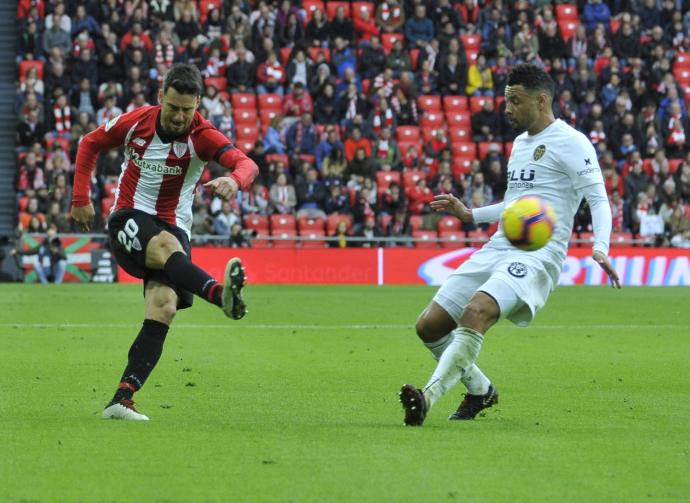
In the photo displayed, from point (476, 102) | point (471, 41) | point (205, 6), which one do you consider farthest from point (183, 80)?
point (471, 41)

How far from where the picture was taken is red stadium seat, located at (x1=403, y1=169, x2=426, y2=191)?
28422 millimetres

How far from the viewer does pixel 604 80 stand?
31.0 metres

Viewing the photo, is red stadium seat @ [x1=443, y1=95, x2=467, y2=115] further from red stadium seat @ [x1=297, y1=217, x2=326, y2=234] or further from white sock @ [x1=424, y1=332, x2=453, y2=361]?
white sock @ [x1=424, y1=332, x2=453, y2=361]

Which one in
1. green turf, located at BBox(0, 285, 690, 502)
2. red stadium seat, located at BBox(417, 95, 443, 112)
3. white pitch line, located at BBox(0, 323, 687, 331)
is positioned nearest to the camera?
green turf, located at BBox(0, 285, 690, 502)

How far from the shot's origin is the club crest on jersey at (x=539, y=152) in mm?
7707

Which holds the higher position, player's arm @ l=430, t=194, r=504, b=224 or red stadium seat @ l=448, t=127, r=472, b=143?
player's arm @ l=430, t=194, r=504, b=224

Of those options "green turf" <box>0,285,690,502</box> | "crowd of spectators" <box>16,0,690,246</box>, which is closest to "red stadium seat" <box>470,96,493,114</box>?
"crowd of spectators" <box>16,0,690,246</box>

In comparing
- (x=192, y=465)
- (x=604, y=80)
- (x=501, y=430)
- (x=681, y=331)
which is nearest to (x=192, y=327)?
(x=681, y=331)

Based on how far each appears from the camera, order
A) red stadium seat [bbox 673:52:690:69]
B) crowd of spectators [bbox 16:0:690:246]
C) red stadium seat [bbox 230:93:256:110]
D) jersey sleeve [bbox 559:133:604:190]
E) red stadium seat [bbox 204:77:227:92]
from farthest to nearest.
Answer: red stadium seat [bbox 673:52:690:69] → red stadium seat [bbox 230:93:256:110] → red stadium seat [bbox 204:77:227:92] → crowd of spectators [bbox 16:0:690:246] → jersey sleeve [bbox 559:133:604:190]

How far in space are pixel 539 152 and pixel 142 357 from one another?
258 centimetres

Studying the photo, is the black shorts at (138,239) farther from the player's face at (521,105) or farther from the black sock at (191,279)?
the player's face at (521,105)

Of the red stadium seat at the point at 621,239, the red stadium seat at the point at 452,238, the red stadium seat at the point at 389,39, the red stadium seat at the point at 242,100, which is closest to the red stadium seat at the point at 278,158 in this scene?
the red stadium seat at the point at 242,100

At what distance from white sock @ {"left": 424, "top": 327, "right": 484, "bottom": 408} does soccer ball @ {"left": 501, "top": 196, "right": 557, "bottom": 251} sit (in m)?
0.58

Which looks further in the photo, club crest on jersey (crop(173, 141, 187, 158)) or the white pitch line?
the white pitch line
